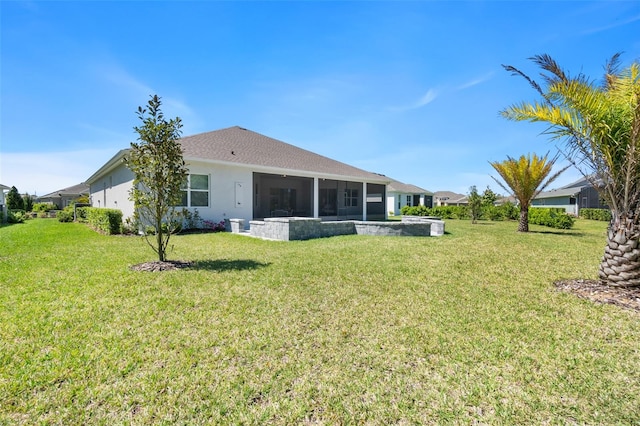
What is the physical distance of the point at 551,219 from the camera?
1788 cm

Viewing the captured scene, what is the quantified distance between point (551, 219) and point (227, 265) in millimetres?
19873

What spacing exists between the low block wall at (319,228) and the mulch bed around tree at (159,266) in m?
4.30

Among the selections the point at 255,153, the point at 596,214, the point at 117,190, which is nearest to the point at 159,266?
the point at 255,153

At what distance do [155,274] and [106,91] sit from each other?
419 inches

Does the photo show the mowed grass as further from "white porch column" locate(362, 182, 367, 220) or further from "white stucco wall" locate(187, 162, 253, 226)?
"white porch column" locate(362, 182, 367, 220)

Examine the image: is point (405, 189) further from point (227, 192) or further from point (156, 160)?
point (156, 160)

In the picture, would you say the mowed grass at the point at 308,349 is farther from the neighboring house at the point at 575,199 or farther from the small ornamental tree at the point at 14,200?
the small ornamental tree at the point at 14,200

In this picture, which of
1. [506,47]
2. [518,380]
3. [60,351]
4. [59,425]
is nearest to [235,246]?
[60,351]

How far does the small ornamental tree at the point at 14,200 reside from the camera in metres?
33.3

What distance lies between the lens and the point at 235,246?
9.35 metres

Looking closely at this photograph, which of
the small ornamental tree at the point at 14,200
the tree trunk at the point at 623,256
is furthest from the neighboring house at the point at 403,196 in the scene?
the small ornamental tree at the point at 14,200

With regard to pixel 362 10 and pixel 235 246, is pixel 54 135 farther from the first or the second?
pixel 362 10

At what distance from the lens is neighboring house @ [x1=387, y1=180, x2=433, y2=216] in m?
40.2

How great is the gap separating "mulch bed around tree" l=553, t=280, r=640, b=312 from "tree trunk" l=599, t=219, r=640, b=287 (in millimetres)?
119
